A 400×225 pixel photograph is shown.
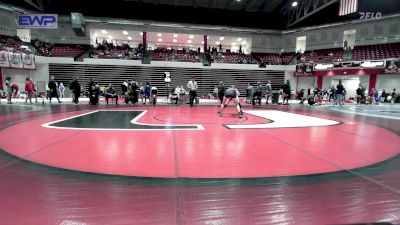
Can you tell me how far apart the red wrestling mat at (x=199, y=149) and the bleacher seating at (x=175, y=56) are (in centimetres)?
2126

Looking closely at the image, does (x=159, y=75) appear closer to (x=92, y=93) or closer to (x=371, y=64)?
(x=92, y=93)

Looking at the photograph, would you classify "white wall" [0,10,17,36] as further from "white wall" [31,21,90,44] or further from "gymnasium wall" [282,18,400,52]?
"gymnasium wall" [282,18,400,52]

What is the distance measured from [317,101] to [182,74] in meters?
13.5

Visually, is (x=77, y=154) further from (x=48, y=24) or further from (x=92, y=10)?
(x=92, y=10)

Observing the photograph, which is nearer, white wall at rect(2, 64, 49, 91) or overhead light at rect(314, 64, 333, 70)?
white wall at rect(2, 64, 49, 91)

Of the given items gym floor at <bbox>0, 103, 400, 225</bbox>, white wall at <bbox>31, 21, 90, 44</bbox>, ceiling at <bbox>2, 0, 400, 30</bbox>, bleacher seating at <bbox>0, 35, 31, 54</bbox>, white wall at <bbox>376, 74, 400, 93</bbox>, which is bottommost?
gym floor at <bbox>0, 103, 400, 225</bbox>

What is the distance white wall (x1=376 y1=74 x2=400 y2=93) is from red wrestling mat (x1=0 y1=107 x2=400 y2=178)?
72.2ft

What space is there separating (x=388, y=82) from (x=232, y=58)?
1541cm

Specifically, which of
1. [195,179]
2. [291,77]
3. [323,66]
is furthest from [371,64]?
[195,179]

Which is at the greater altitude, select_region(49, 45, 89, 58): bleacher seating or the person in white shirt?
select_region(49, 45, 89, 58): bleacher seating

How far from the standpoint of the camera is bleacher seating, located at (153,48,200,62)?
1058 inches

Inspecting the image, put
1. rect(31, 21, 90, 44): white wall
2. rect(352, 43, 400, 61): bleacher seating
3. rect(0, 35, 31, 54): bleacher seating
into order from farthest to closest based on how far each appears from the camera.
Answer: rect(31, 21, 90, 44): white wall < rect(352, 43, 400, 61): bleacher seating < rect(0, 35, 31, 54): bleacher seating

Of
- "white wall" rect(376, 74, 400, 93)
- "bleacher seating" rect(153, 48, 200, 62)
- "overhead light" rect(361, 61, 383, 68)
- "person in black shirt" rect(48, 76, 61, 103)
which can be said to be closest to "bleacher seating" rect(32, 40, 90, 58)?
"bleacher seating" rect(153, 48, 200, 62)

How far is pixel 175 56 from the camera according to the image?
1075 inches
